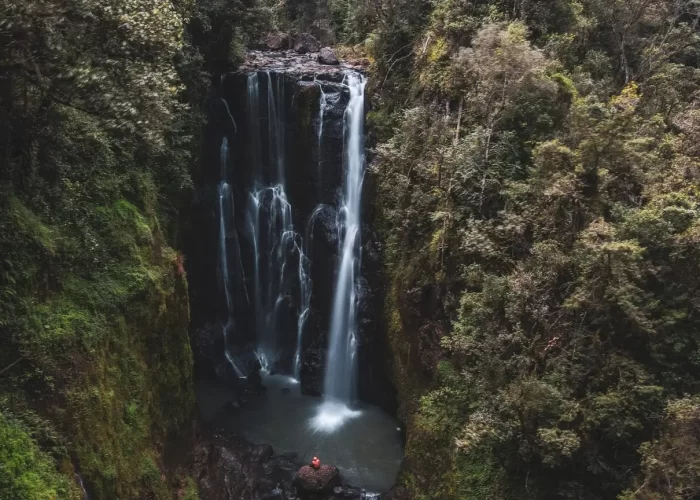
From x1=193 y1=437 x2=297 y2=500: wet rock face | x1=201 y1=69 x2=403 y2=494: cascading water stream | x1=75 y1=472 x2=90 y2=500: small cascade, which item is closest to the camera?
x1=75 y1=472 x2=90 y2=500: small cascade

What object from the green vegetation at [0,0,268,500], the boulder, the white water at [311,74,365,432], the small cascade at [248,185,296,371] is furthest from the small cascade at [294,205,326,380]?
the boulder

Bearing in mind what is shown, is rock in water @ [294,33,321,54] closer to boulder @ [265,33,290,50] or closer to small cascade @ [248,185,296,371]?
boulder @ [265,33,290,50]

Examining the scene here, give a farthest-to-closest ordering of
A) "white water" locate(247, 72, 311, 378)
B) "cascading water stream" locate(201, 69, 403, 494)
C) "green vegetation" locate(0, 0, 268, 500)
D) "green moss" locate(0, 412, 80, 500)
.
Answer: "white water" locate(247, 72, 311, 378) → "cascading water stream" locate(201, 69, 403, 494) → "green vegetation" locate(0, 0, 268, 500) → "green moss" locate(0, 412, 80, 500)

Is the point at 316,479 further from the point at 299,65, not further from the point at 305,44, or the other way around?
the point at 305,44

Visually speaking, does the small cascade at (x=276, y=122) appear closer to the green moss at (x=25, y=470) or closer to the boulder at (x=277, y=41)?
the boulder at (x=277, y=41)

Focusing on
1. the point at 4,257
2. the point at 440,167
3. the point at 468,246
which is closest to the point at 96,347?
the point at 4,257

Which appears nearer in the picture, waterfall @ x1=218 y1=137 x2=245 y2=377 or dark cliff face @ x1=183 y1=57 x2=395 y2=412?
dark cliff face @ x1=183 y1=57 x2=395 y2=412

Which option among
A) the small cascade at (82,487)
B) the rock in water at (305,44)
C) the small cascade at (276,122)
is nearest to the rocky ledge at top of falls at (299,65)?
the rock in water at (305,44)
